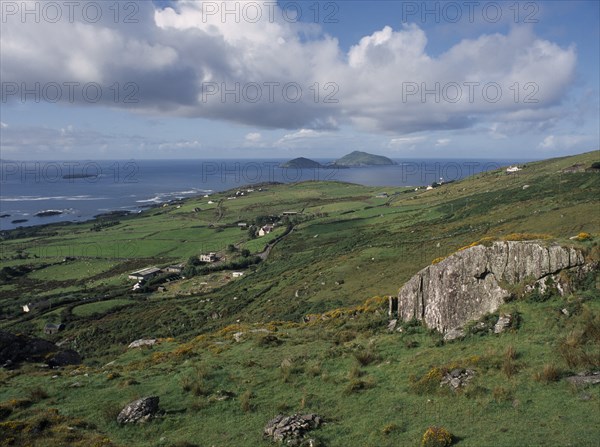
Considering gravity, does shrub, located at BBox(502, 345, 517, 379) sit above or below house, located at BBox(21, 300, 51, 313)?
above

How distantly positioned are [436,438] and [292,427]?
4451mm

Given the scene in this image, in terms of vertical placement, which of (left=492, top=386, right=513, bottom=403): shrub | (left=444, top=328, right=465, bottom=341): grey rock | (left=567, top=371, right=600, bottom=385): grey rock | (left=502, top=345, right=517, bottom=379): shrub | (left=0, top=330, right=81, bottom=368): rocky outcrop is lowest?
(left=0, top=330, right=81, bottom=368): rocky outcrop

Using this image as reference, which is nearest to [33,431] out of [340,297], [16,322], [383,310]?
[383,310]

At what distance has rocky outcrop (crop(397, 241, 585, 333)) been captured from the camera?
19.2 meters

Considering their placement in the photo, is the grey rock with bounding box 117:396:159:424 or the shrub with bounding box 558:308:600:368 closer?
the shrub with bounding box 558:308:600:368

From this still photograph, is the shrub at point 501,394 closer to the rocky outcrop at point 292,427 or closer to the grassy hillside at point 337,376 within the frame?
the grassy hillside at point 337,376

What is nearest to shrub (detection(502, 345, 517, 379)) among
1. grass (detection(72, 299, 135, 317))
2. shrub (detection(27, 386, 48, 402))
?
shrub (detection(27, 386, 48, 402))

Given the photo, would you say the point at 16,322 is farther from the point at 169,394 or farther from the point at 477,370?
the point at 477,370

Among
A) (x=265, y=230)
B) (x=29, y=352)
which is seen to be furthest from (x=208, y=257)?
(x=29, y=352)

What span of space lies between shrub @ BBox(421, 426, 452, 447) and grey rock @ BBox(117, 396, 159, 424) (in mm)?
10035

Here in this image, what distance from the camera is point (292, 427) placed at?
1314cm

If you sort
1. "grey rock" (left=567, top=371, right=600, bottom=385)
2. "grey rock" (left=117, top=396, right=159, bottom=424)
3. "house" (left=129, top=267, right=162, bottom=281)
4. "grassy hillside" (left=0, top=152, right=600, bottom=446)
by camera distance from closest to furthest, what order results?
1. "grassy hillside" (left=0, top=152, right=600, bottom=446)
2. "grey rock" (left=567, top=371, right=600, bottom=385)
3. "grey rock" (left=117, top=396, right=159, bottom=424)
4. "house" (left=129, top=267, right=162, bottom=281)

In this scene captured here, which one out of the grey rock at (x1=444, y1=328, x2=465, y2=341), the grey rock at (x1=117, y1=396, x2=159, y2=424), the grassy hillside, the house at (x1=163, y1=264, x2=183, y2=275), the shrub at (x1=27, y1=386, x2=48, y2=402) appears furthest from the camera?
the house at (x1=163, y1=264, x2=183, y2=275)

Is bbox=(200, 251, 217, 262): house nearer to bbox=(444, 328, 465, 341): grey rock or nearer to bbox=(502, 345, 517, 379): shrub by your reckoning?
bbox=(444, 328, 465, 341): grey rock
